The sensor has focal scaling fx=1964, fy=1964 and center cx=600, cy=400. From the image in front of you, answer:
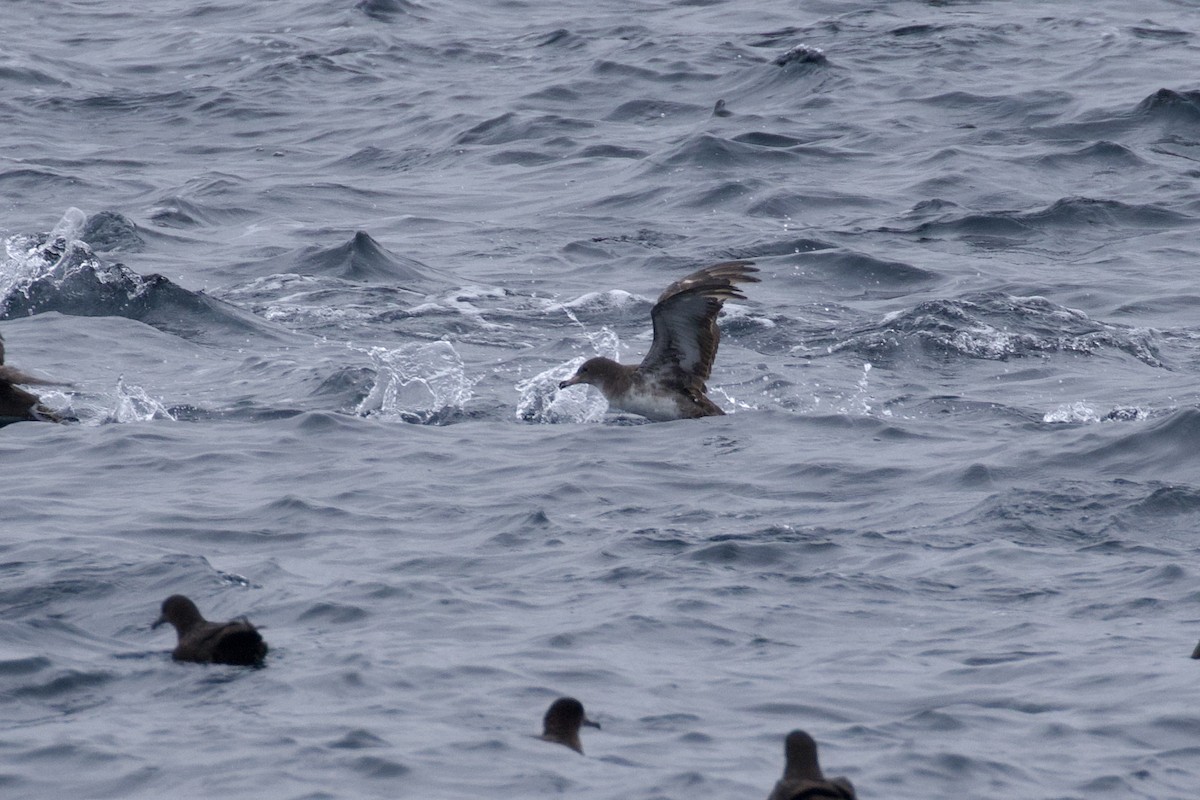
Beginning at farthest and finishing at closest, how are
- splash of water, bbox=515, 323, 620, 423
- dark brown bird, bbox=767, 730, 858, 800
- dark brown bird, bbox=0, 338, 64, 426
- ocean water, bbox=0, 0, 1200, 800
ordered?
splash of water, bbox=515, 323, 620, 423 < dark brown bird, bbox=0, 338, 64, 426 < ocean water, bbox=0, 0, 1200, 800 < dark brown bird, bbox=767, 730, 858, 800

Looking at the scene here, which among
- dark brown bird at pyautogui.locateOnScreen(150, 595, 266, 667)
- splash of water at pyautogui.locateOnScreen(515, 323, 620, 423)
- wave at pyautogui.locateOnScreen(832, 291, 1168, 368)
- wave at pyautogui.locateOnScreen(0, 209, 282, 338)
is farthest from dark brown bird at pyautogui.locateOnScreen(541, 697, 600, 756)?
wave at pyautogui.locateOnScreen(0, 209, 282, 338)

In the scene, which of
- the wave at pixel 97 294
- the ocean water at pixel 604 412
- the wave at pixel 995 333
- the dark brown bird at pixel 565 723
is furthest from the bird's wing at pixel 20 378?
the wave at pixel 995 333

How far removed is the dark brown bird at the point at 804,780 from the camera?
5910mm

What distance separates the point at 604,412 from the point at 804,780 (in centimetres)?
752

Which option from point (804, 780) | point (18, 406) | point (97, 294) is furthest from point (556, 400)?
point (804, 780)

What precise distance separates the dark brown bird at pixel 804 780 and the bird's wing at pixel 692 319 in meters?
6.03

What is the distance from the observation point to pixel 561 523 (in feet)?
32.8

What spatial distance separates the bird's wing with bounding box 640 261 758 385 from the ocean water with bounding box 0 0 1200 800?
17.0 inches

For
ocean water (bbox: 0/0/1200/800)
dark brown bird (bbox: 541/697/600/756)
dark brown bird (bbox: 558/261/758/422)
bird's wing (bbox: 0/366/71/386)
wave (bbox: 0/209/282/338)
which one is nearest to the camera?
dark brown bird (bbox: 541/697/600/756)

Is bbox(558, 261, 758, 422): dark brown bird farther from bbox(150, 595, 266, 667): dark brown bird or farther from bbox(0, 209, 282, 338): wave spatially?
bbox(150, 595, 266, 667): dark brown bird

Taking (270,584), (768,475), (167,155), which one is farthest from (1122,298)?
(167,155)

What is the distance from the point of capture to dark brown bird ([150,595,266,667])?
24.9 ft

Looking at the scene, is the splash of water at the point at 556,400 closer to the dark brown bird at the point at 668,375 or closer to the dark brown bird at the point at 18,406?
the dark brown bird at the point at 668,375

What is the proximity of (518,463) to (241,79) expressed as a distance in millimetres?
14373
